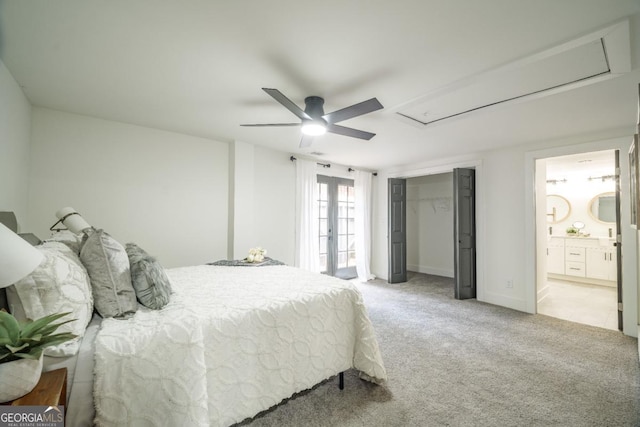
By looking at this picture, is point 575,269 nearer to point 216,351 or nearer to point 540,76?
point 540,76

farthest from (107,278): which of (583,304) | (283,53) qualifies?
(583,304)

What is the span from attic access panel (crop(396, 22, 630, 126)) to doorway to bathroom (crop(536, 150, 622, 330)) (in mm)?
2320

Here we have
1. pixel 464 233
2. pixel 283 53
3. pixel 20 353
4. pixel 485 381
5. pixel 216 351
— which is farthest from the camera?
pixel 464 233

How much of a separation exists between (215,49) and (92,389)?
78.1 inches

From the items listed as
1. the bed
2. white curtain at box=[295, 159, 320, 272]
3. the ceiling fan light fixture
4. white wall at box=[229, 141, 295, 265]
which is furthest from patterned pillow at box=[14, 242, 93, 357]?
white curtain at box=[295, 159, 320, 272]

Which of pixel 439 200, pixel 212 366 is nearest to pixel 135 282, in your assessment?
pixel 212 366

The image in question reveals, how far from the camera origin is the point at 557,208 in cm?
586

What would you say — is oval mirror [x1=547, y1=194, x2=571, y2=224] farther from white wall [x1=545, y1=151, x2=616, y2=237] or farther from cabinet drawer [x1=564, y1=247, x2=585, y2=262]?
cabinet drawer [x1=564, y1=247, x2=585, y2=262]

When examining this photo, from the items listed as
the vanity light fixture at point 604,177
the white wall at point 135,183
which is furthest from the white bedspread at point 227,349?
the vanity light fixture at point 604,177

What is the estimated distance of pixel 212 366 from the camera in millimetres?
1406

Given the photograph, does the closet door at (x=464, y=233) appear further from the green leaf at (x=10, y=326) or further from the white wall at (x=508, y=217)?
the green leaf at (x=10, y=326)

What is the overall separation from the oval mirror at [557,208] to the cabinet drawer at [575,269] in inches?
40.4

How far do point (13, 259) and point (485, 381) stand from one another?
2966 millimetres

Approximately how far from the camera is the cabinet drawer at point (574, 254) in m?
5.21
